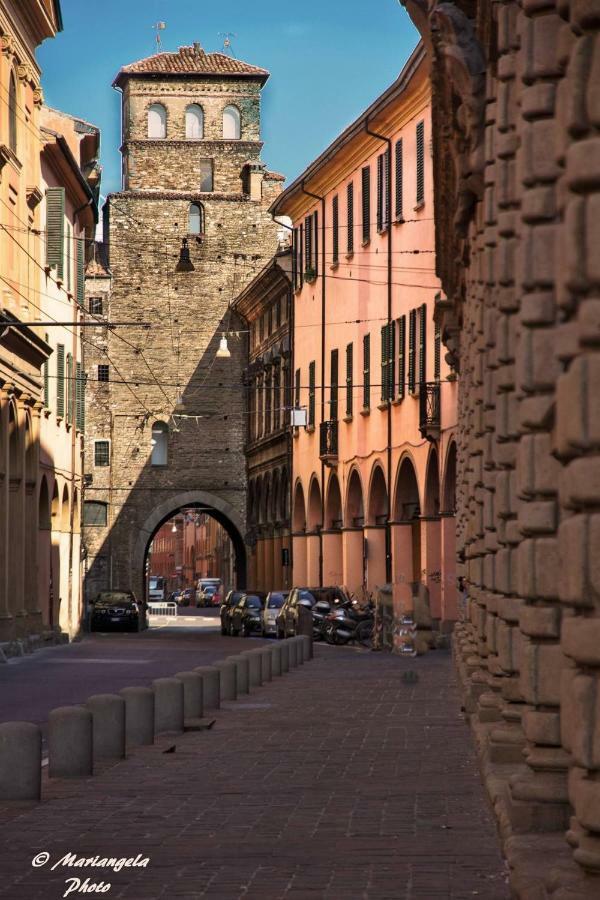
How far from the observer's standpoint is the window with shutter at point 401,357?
4606 cm

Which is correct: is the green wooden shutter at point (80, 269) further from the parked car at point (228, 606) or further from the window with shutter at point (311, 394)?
the parked car at point (228, 606)

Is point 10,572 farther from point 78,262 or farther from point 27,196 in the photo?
point 78,262

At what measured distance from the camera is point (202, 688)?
20375mm

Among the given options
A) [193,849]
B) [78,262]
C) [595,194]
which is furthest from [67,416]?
[595,194]

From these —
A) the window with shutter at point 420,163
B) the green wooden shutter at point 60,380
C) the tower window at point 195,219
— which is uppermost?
A: the tower window at point 195,219

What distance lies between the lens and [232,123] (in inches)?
3088

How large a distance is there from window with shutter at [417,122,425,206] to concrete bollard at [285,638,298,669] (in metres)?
14.5

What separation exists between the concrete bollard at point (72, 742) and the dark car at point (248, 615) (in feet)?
138

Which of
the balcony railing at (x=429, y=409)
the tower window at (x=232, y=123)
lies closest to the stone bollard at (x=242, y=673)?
the balcony railing at (x=429, y=409)

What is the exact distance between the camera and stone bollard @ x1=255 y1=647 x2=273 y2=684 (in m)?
27.8

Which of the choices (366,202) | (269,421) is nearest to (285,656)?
(366,202)

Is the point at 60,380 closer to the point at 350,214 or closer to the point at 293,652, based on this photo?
the point at 350,214

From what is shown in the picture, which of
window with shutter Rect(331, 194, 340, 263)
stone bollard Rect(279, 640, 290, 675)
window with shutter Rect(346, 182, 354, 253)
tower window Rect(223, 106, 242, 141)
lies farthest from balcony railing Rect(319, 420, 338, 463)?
tower window Rect(223, 106, 242, 141)

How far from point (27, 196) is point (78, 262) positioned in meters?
10.1
